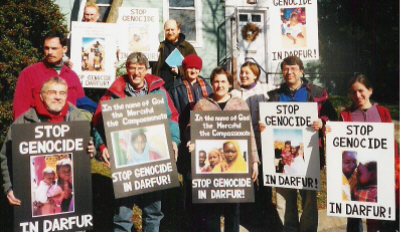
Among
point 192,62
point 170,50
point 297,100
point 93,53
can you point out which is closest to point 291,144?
point 297,100

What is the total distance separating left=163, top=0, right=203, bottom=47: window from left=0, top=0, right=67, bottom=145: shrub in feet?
5.07

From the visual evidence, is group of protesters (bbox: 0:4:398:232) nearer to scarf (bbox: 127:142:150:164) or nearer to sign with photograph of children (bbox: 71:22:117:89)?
scarf (bbox: 127:142:150:164)

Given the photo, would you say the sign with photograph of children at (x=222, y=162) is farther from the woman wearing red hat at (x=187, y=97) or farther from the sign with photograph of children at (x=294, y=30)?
the sign with photograph of children at (x=294, y=30)

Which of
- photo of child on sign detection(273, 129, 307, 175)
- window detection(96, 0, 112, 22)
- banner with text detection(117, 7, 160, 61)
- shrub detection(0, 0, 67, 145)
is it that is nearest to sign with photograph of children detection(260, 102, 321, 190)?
photo of child on sign detection(273, 129, 307, 175)

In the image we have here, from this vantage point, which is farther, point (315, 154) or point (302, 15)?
point (302, 15)

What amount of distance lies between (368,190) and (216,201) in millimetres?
1503

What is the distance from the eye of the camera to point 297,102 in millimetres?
4441

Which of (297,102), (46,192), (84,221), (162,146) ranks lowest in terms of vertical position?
(84,221)

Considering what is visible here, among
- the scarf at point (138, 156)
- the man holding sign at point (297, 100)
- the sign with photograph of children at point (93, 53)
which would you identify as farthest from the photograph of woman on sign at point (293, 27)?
the scarf at point (138, 156)

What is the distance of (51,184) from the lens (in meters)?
3.92

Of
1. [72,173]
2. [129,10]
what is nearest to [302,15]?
[129,10]

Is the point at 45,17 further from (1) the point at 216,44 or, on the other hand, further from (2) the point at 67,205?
(2) the point at 67,205

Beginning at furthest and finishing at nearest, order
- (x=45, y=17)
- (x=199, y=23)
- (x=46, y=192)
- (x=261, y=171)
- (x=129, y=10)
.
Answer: (x=199, y=23)
(x=45, y=17)
(x=129, y=10)
(x=261, y=171)
(x=46, y=192)

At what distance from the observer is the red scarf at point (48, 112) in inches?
153
